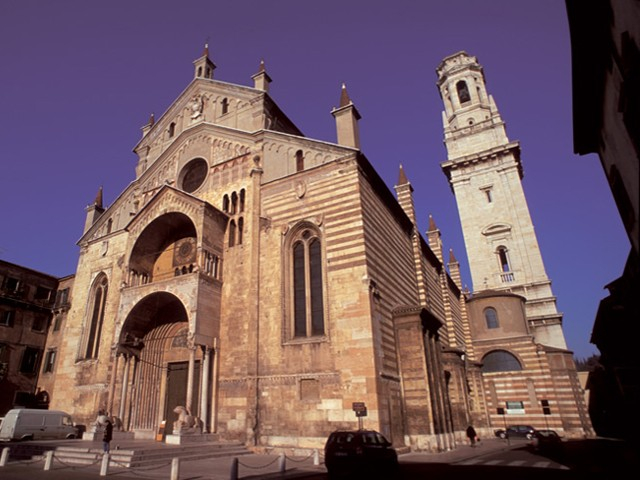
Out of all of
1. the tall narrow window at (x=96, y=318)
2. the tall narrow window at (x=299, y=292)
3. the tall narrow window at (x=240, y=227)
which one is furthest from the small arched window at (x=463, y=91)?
the tall narrow window at (x=96, y=318)

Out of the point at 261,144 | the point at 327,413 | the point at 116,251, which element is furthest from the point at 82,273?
the point at 327,413

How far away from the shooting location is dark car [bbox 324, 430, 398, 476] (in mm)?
10812

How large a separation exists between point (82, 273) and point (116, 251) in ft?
12.0

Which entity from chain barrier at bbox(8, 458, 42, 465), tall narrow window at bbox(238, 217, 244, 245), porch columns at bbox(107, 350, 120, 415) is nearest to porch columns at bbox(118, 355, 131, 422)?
porch columns at bbox(107, 350, 120, 415)

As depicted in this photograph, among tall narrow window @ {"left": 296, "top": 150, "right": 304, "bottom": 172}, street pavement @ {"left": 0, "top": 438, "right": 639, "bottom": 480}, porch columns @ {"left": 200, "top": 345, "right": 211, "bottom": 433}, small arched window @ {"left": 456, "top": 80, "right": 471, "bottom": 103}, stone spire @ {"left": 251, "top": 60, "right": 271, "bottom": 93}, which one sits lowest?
street pavement @ {"left": 0, "top": 438, "right": 639, "bottom": 480}

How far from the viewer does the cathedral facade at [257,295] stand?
16.8m

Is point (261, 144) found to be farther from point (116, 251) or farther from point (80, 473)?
point (80, 473)

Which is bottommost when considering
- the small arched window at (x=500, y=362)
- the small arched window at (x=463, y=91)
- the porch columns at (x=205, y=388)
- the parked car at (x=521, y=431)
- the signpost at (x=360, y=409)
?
the parked car at (x=521, y=431)

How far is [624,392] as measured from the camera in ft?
99.6

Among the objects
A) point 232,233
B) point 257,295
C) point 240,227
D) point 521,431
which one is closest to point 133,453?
point 257,295

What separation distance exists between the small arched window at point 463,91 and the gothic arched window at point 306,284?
4782 cm

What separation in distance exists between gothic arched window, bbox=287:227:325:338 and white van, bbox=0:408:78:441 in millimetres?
14266

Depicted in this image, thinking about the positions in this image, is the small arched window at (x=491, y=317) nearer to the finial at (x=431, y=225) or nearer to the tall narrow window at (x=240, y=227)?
the finial at (x=431, y=225)

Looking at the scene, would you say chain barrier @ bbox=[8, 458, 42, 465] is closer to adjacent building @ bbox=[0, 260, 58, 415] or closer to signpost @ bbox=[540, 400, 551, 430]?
adjacent building @ bbox=[0, 260, 58, 415]
